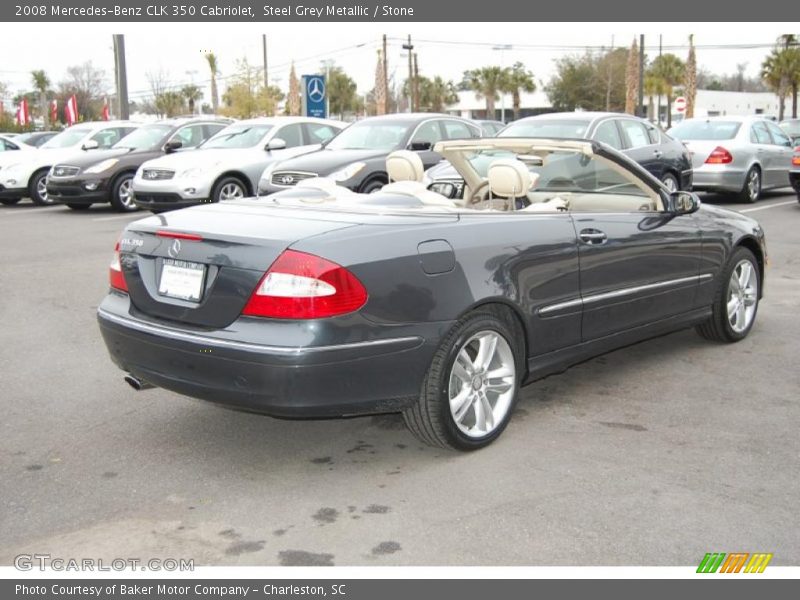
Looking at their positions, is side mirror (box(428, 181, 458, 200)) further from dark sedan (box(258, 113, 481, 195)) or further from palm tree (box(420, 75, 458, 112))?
palm tree (box(420, 75, 458, 112))

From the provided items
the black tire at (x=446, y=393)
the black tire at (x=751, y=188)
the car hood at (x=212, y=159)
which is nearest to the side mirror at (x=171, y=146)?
the car hood at (x=212, y=159)

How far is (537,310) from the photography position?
14.9 ft

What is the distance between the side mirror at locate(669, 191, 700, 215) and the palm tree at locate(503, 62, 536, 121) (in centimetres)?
6850

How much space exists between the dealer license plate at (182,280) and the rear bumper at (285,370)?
16cm

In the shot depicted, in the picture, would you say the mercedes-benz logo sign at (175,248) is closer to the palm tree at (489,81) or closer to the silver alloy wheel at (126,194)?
the silver alloy wheel at (126,194)

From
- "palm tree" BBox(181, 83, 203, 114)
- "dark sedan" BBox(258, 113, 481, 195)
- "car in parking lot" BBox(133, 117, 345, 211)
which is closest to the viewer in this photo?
"dark sedan" BBox(258, 113, 481, 195)

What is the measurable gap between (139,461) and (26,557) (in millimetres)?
979

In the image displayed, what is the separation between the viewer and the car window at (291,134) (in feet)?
→ 49.8

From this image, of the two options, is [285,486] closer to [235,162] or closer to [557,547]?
[557,547]

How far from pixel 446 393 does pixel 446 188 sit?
94.5 inches

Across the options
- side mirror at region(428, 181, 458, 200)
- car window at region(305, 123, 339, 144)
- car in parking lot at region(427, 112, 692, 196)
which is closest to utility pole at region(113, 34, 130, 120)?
car window at region(305, 123, 339, 144)

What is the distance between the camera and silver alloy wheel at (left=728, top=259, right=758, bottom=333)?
6301 millimetres

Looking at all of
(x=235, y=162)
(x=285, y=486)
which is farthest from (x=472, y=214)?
(x=235, y=162)

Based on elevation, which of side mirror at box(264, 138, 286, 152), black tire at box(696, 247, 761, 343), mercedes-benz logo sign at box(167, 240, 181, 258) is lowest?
black tire at box(696, 247, 761, 343)
